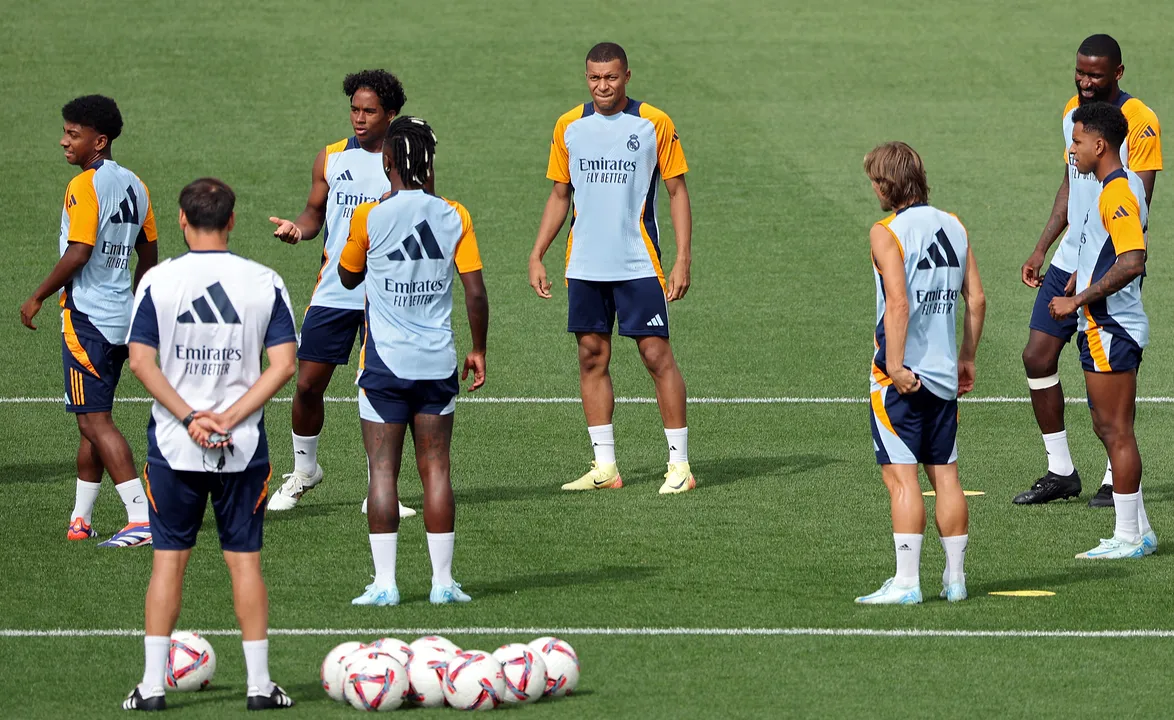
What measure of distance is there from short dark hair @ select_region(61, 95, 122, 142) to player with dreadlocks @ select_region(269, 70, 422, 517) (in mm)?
1080

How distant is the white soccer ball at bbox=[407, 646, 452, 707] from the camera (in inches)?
252

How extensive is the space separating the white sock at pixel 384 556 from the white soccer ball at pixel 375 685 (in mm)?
1441

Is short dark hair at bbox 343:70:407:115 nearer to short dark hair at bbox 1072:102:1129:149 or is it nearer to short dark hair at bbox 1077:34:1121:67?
short dark hair at bbox 1072:102:1129:149

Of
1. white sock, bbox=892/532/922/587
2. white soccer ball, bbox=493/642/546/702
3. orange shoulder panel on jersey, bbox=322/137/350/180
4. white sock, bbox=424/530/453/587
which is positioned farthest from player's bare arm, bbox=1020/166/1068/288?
white soccer ball, bbox=493/642/546/702

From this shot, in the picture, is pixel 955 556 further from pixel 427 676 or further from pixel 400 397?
pixel 427 676

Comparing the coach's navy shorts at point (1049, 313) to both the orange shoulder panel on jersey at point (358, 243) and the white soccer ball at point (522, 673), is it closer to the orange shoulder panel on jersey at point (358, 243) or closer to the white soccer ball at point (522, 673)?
the orange shoulder panel on jersey at point (358, 243)

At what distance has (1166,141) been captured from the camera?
21.3m

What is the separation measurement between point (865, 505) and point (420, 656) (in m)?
4.11

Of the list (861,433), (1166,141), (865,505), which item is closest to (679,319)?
(861,433)

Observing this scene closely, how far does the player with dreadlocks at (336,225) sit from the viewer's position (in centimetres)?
955

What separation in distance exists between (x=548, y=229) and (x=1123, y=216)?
3.47 meters

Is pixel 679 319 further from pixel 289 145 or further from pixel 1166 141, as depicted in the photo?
pixel 1166 141

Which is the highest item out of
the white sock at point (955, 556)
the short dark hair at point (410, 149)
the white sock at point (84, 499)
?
the short dark hair at point (410, 149)

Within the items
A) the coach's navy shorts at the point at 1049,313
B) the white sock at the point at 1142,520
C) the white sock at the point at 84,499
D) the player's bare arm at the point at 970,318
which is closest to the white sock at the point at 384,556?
the white sock at the point at 84,499
